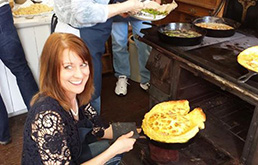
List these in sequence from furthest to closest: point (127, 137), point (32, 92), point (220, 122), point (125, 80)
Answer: point (125, 80) < point (32, 92) < point (220, 122) < point (127, 137)

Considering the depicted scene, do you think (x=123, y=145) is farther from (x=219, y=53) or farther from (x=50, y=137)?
(x=219, y=53)

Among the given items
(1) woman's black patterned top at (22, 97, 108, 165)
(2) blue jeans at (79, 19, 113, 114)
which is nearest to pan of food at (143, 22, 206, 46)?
(2) blue jeans at (79, 19, 113, 114)

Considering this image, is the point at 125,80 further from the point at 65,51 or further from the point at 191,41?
the point at 65,51

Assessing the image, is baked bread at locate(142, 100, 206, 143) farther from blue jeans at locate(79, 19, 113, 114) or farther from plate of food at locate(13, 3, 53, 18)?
plate of food at locate(13, 3, 53, 18)

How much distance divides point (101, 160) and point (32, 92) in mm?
1353

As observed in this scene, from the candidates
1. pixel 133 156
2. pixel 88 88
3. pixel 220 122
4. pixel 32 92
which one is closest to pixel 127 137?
pixel 133 156

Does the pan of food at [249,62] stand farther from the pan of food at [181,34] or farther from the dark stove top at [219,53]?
the pan of food at [181,34]

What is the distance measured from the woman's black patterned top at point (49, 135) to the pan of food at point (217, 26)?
1.05 m

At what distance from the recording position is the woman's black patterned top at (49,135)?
1.12 meters

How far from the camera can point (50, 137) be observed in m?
1.11

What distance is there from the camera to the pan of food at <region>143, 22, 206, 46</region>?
5.02ft

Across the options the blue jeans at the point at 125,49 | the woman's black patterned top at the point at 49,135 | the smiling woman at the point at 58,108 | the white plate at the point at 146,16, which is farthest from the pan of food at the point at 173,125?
the blue jeans at the point at 125,49

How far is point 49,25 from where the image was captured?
2377 mm

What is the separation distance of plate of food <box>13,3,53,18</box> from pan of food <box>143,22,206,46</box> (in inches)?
48.8
